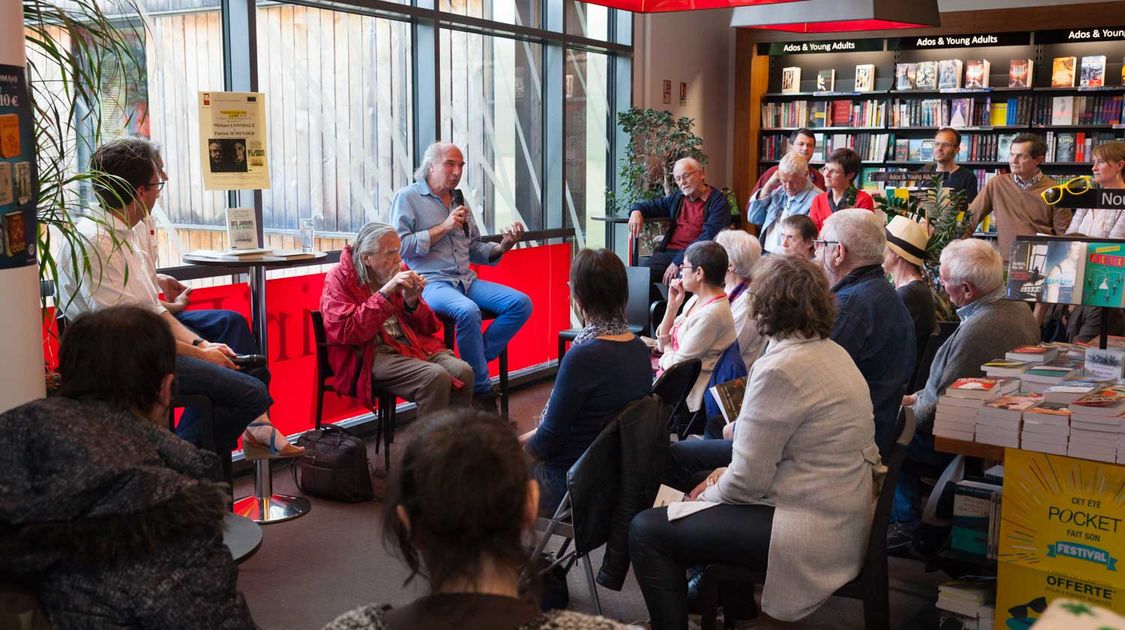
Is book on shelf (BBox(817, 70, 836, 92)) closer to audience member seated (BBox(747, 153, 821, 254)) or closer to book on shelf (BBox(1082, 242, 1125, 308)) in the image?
audience member seated (BBox(747, 153, 821, 254))

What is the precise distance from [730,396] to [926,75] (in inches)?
281

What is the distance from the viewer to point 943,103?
9797 mm

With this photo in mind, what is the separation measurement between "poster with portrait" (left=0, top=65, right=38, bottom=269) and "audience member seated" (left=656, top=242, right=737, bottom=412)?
8.03 feet

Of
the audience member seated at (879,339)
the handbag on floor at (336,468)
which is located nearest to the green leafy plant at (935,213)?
the audience member seated at (879,339)

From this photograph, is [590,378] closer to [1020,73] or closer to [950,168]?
[950,168]

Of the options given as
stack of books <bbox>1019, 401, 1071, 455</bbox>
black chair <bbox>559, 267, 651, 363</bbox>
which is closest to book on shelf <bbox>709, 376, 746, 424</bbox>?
stack of books <bbox>1019, 401, 1071, 455</bbox>

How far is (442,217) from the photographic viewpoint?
601 centimetres

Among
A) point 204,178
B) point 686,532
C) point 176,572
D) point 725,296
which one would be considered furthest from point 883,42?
point 176,572

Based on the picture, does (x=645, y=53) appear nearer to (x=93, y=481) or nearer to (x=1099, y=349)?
(x=1099, y=349)

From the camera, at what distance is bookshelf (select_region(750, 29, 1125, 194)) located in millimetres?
9242

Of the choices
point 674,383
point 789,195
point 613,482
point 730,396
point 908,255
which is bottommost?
point 613,482

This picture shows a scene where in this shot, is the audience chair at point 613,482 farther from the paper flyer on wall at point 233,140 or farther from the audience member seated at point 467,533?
the paper flyer on wall at point 233,140

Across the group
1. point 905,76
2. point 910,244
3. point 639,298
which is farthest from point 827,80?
point 910,244

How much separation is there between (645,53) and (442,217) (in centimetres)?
369
